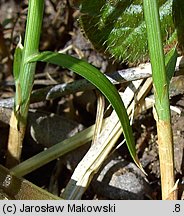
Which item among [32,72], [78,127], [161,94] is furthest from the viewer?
[78,127]

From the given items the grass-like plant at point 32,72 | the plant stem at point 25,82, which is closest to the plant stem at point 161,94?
the grass-like plant at point 32,72

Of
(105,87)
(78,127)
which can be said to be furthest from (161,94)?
(78,127)

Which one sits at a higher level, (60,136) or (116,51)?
(116,51)

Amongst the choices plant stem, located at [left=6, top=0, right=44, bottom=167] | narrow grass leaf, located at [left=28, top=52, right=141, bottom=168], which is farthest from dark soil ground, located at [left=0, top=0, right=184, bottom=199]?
narrow grass leaf, located at [left=28, top=52, right=141, bottom=168]

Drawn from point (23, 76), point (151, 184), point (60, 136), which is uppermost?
point (23, 76)

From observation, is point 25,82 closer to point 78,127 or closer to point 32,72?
point 32,72
